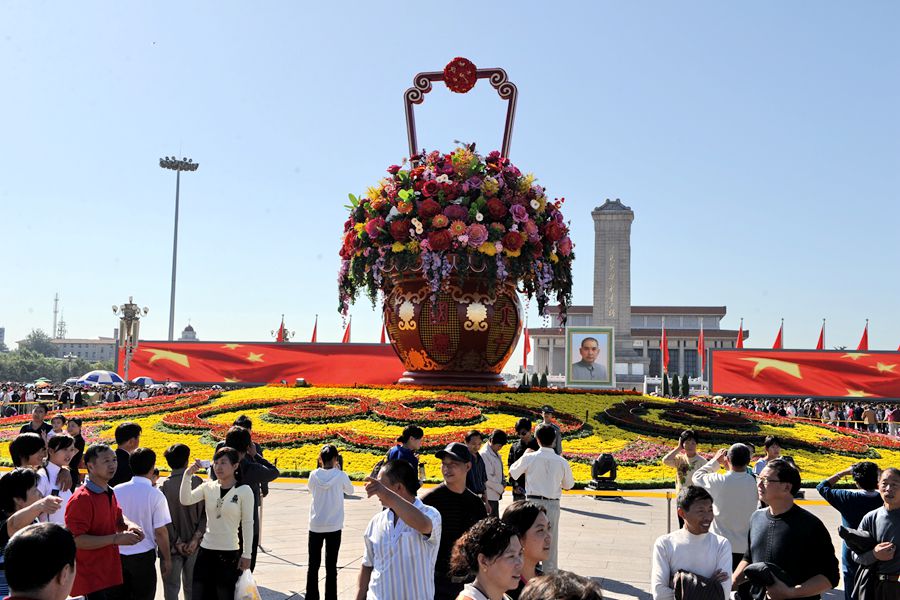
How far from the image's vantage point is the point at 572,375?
29703mm

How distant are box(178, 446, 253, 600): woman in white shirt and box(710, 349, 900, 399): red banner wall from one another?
104ft

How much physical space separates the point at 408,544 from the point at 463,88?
2010 centimetres

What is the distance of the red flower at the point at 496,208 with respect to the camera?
2056 centimetres

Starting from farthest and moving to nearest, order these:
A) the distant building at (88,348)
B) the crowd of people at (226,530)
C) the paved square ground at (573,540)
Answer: the distant building at (88,348)
the paved square ground at (573,540)
the crowd of people at (226,530)

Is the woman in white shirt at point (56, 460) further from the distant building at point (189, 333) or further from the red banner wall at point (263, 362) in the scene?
the distant building at point (189, 333)

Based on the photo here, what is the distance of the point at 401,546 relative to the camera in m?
4.57

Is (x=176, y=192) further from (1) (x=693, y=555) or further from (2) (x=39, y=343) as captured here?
(2) (x=39, y=343)

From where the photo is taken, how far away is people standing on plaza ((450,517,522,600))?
134 inches

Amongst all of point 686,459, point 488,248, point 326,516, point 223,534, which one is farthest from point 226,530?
point 488,248

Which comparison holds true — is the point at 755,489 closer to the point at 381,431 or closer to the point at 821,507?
the point at 821,507

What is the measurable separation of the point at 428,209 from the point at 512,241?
7.34ft

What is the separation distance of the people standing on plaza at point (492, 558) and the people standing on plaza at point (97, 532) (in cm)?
278

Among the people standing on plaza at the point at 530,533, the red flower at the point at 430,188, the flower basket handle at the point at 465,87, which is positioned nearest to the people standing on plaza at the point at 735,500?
the people standing on plaza at the point at 530,533

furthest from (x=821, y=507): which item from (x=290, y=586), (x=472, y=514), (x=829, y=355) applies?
(x=829, y=355)
